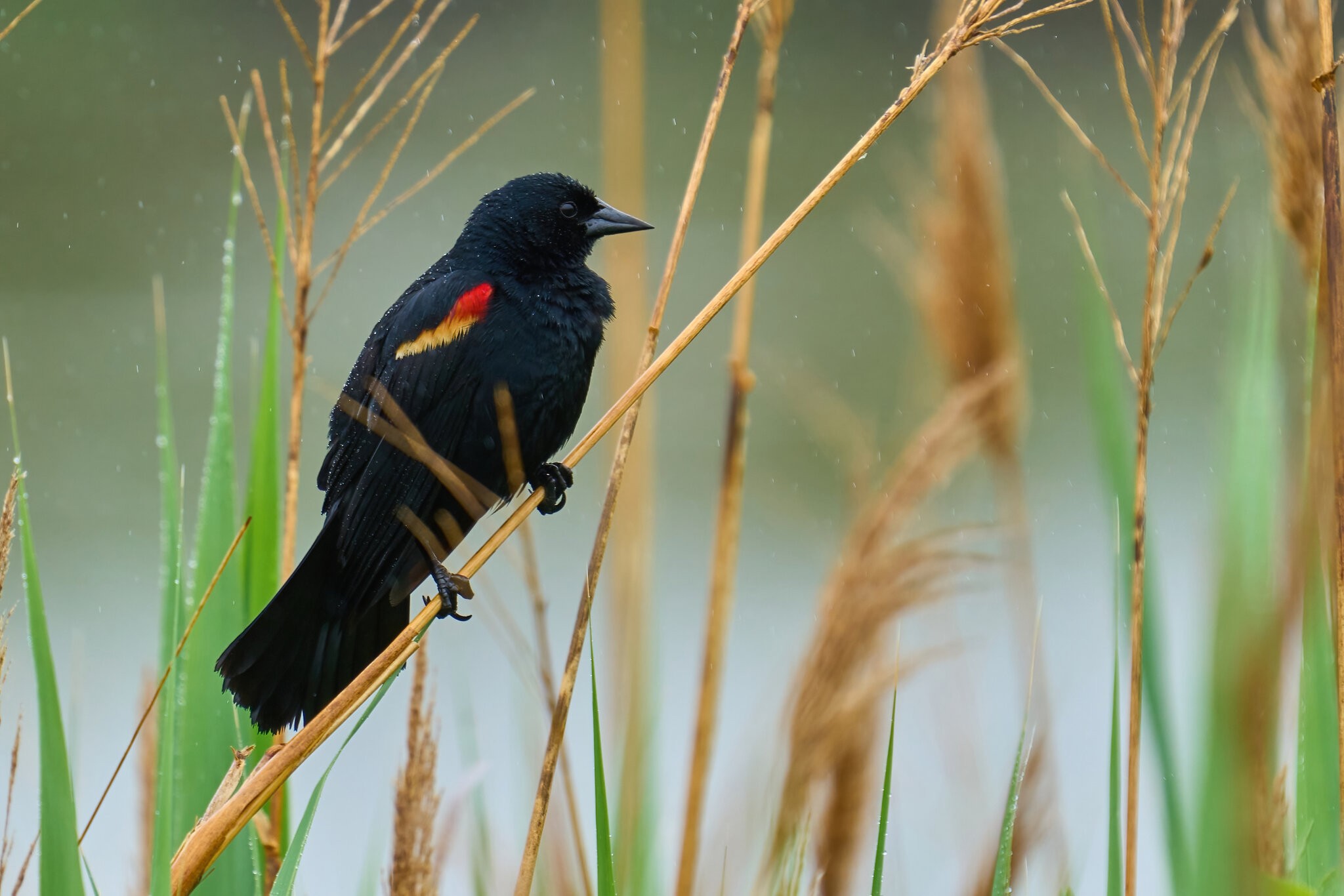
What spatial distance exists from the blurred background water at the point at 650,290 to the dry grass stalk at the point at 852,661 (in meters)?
1.33

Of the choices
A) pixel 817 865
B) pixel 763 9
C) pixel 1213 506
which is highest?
pixel 763 9

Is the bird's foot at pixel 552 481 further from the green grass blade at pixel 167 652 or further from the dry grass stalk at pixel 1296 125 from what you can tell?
the dry grass stalk at pixel 1296 125

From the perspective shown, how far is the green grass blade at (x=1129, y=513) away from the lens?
50.4 inches

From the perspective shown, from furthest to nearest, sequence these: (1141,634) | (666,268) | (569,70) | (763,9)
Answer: (569,70), (763,9), (666,268), (1141,634)

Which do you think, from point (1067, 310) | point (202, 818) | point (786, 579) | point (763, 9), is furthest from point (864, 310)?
point (202, 818)

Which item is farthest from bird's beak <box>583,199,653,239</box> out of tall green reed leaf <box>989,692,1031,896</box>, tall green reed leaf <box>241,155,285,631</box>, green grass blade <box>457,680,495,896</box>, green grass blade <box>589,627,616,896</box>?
tall green reed leaf <box>989,692,1031,896</box>

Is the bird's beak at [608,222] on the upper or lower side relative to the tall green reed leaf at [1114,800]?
upper

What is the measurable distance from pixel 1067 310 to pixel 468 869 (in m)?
6.39

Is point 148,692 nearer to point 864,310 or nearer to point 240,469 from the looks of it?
point 240,469

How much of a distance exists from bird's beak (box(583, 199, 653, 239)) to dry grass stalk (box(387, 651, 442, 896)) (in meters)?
1.02

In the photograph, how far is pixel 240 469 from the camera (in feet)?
6.39

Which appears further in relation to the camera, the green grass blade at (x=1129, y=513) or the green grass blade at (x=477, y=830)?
the green grass blade at (x=477, y=830)

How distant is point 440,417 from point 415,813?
0.79 meters

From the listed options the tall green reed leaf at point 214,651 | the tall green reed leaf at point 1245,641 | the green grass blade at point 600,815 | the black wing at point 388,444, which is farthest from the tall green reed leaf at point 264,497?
the tall green reed leaf at point 1245,641
